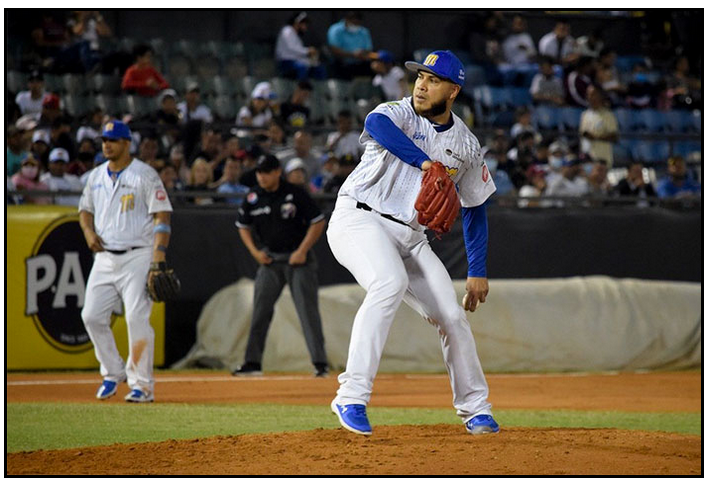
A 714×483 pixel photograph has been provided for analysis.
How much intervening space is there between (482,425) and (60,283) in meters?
6.61

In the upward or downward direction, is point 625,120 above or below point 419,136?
below

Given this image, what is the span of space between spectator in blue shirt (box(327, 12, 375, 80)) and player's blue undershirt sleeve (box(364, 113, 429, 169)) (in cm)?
1176

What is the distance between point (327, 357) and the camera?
38.3 ft

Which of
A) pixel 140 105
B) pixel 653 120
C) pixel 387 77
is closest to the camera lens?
pixel 140 105

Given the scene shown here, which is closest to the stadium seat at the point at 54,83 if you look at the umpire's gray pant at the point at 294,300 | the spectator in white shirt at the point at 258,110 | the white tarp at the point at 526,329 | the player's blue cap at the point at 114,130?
the spectator in white shirt at the point at 258,110

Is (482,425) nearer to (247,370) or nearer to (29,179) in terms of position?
(247,370)

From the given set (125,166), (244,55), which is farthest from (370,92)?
(125,166)

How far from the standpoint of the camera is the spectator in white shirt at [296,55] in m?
16.7

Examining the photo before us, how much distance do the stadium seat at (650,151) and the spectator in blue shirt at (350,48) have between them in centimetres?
432

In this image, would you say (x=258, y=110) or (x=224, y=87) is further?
(x=224, y=87)

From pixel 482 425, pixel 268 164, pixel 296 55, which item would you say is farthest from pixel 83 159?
pixel 482 425

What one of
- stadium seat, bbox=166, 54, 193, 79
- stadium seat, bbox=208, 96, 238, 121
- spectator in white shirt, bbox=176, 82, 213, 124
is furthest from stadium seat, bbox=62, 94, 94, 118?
stadium seat, bbox=166, 54, 193, 79

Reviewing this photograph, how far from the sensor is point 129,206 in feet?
27.5

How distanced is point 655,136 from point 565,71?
2601mm
